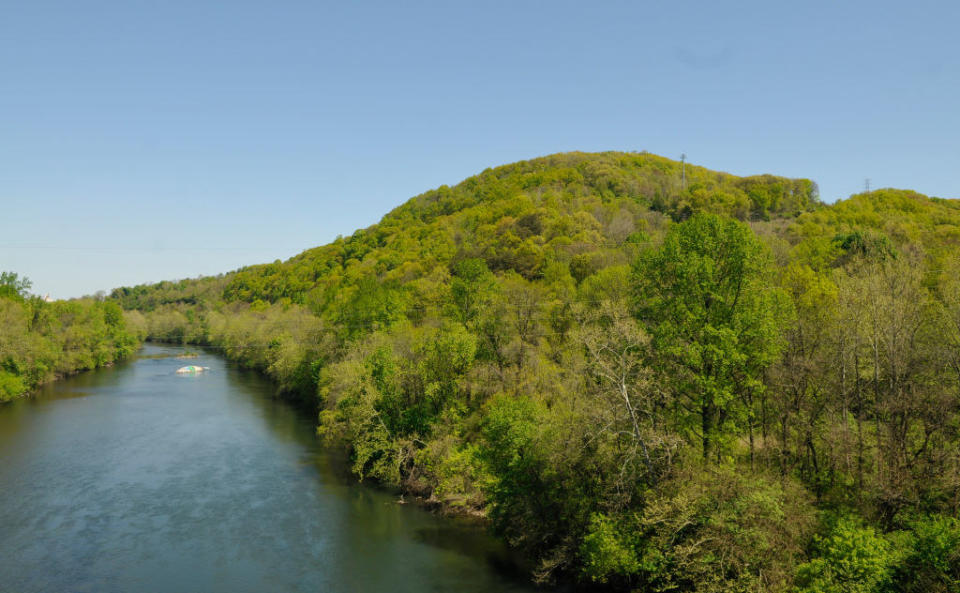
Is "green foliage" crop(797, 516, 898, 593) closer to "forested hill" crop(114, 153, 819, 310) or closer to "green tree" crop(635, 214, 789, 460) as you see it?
"green tree" crop(635, 214, 789, 460)

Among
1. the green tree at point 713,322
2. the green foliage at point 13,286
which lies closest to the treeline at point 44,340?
the green foliage at point 13,286

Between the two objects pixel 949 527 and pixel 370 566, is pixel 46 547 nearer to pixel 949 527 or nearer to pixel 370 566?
pixel 370 566

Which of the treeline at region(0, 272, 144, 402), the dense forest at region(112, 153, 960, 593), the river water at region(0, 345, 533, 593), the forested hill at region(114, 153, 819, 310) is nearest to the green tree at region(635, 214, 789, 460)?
the dense forest at region(112, 153, 960, 593)

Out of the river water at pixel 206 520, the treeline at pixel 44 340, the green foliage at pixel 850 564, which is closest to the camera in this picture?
the green foliage at pixel 850 564

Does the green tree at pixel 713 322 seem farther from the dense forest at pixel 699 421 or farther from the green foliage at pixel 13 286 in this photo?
the green foliage at pixel 13 286

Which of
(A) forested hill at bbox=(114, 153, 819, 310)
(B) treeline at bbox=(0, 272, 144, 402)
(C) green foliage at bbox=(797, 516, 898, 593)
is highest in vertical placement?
(A) forested hill at bbox=(114, 153, 819, 310)

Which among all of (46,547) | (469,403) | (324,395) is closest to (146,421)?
(324,395)

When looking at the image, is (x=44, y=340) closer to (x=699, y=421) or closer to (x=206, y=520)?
(x=206, y=520)
